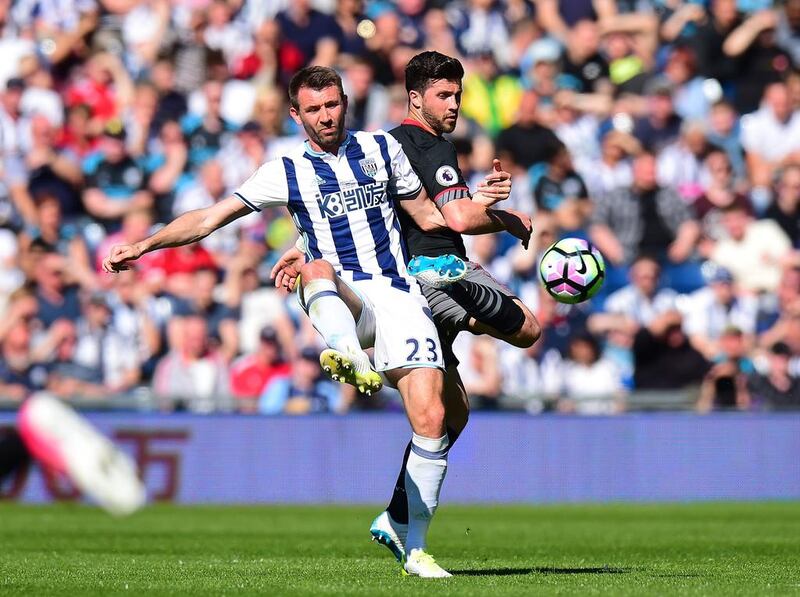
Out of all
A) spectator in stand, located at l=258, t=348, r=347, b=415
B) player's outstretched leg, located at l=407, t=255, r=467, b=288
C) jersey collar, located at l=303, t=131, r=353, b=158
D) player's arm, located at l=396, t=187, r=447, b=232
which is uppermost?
jersey collar, located at l=303, t=131, r=353, b=158

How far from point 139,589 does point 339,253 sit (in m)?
2.29

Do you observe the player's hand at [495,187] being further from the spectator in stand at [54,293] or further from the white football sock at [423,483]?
the spectator in stand at [54,293]

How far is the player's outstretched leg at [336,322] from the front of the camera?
8.25 m

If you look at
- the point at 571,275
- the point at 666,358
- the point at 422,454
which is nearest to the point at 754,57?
the point at 666,358

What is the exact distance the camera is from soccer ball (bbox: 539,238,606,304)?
952cm

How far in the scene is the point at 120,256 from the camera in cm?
866

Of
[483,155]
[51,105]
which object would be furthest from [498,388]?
[51,105]

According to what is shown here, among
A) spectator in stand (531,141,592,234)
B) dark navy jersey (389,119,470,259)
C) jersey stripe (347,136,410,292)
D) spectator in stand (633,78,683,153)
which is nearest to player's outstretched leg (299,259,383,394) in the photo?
jersey stripe (347,136,410,292)

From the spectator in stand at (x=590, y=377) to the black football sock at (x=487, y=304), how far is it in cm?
829

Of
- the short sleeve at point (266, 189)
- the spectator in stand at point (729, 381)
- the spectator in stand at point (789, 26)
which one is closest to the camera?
the short sleeve at point (266, 189)

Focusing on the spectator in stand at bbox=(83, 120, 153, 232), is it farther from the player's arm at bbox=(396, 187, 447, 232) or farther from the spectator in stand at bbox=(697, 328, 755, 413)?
the player's arm at bbox=(396, 187, 447, 232)

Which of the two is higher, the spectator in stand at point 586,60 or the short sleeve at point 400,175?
the spectator in stand at point 586,60

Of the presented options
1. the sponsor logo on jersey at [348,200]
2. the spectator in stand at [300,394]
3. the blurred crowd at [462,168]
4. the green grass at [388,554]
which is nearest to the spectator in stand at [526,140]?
the blurred crowd at [462,168]

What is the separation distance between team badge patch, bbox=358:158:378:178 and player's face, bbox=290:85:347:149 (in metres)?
0.19
